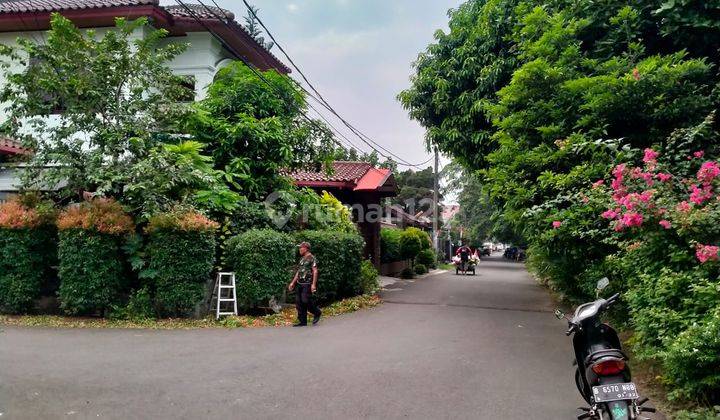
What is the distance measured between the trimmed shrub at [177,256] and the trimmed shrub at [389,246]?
13.9m

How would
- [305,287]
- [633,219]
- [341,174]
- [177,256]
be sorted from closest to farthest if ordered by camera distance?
[633,219], [177,256], [305,287], [341,174]

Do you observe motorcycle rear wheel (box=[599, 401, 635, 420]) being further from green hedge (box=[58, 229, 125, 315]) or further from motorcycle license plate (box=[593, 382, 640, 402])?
green hedge (box=[58, 229, 125, 315])

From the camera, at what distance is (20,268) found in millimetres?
8977

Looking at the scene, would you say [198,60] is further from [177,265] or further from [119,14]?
[177,265]

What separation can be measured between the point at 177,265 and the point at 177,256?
6.3 inches

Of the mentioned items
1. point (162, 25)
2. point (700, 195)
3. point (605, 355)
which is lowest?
point (605, 355)

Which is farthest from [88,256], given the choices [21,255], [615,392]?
[615,392]

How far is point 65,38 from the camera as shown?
9.67 m

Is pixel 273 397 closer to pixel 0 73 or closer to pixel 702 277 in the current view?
pixel 702 277

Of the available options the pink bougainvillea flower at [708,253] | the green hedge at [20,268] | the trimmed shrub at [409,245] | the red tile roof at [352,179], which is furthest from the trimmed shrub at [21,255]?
the trimmed shrub at [409,245]

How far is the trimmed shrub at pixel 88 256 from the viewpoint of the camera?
866 cm

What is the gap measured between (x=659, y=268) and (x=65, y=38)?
10770mm

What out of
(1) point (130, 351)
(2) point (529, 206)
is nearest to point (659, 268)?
(2) point (529, 206)

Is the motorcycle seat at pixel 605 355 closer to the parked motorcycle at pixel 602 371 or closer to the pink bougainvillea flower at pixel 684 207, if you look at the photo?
the parked motorcycle at pixel 602 371
